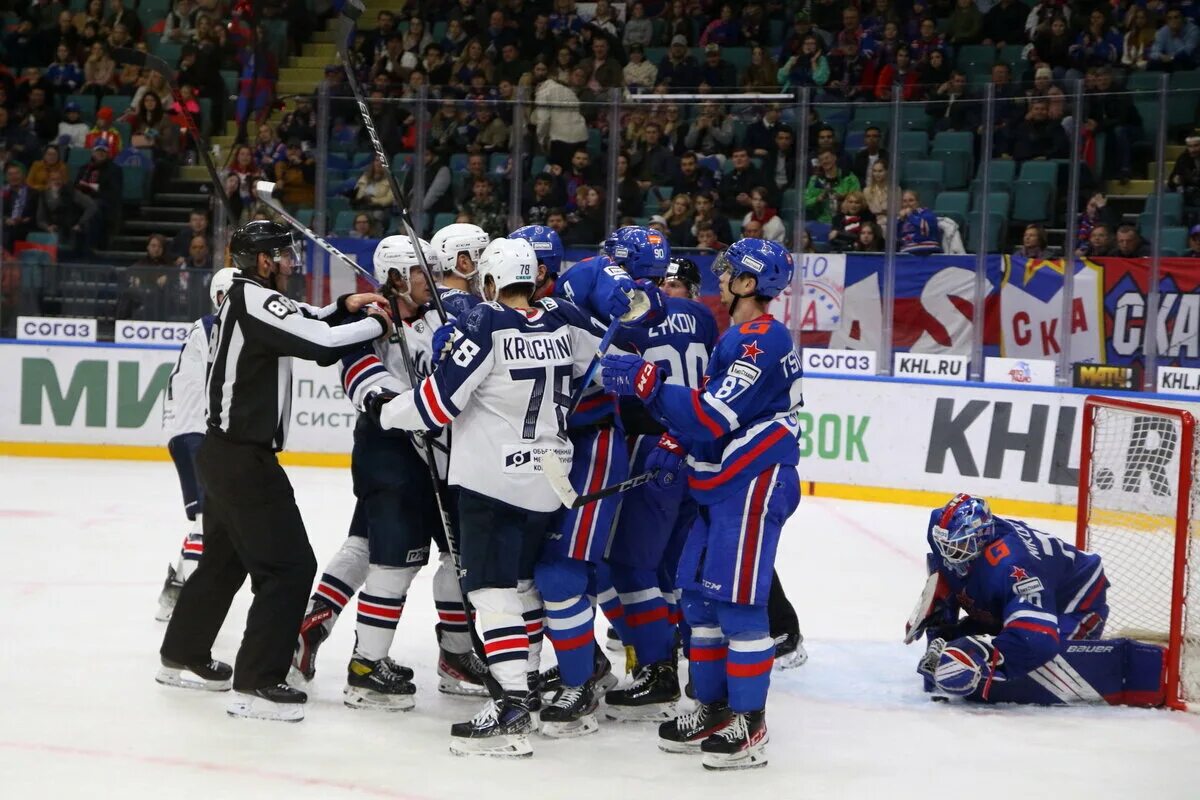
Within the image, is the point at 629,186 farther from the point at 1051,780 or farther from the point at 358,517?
the point at 1051,780

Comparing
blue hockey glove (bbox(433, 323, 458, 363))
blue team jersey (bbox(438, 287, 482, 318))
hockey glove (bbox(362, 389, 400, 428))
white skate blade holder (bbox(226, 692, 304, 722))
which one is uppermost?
blue team jersey (bbox(438, 287, 482, 318))

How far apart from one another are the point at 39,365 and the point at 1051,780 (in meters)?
7.74

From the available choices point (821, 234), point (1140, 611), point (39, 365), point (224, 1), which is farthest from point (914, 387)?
point (224, 1)

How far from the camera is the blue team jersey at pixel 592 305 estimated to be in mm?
4602

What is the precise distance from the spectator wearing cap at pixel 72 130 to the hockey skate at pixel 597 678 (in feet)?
27.6

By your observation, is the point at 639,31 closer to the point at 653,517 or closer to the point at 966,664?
the point at 653,517

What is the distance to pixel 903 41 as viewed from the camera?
1199cm

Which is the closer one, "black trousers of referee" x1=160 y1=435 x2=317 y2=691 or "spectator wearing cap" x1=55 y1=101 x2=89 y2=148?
"black trousers of referee" x1=160 y1=435 x2=317 y2=691

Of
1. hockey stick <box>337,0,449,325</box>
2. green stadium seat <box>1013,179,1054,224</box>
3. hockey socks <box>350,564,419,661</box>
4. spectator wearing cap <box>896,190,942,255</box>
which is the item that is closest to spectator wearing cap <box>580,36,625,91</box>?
spectator wearing cap <box>896,190,942,255</box>

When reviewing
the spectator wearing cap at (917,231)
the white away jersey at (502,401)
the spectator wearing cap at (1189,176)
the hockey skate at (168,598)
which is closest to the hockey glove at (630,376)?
the white away jersey at (502,401)

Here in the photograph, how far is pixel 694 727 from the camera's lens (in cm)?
441

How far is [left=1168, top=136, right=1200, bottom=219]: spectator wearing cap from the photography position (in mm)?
8953

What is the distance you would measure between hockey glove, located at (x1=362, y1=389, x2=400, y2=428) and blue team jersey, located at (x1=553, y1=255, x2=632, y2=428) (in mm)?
556

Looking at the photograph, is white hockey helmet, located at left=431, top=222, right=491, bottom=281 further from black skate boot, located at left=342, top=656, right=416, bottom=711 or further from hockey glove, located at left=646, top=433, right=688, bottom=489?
black skate boot, located at left=342, top=656, right=416, bottom=711
